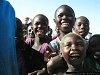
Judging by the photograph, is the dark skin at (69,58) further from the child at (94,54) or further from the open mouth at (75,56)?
the child at (94,54)

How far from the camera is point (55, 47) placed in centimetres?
335

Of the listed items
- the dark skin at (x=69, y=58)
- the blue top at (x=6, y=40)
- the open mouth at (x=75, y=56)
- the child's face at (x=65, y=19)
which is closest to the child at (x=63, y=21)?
the child's face at (x=65, y=19)

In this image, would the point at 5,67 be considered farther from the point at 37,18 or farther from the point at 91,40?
the point at 37,18

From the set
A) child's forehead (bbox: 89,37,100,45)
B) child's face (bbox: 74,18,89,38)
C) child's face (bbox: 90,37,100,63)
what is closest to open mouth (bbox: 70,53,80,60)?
child's face (bbox: 90,37,100,63)

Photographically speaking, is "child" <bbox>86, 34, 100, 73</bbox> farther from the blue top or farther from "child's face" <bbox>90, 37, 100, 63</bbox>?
the blue top

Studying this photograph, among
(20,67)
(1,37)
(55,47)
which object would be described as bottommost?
(20,67)

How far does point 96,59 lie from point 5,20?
1728mm

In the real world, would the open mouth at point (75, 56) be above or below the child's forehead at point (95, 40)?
below

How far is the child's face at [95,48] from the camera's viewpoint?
128 inches

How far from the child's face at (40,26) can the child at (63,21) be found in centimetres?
22

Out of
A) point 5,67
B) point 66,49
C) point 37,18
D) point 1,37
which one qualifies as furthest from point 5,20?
point 37,18

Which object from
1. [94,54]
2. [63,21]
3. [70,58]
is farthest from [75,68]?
[63,21]

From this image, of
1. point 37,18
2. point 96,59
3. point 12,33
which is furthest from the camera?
point 37,18

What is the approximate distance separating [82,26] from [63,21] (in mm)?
1120
